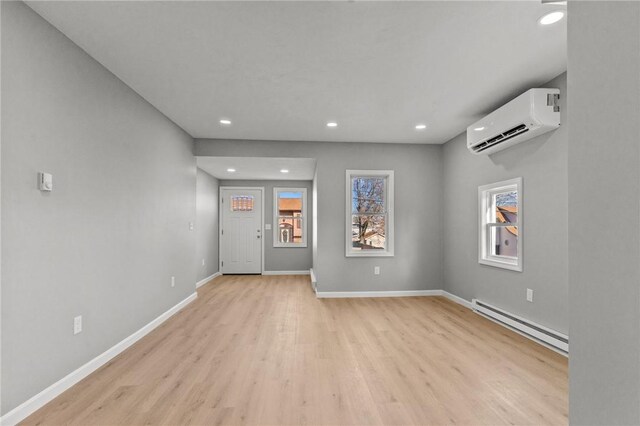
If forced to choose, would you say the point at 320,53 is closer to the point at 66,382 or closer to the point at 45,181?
the point at 45,181

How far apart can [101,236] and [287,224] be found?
4.79 meters

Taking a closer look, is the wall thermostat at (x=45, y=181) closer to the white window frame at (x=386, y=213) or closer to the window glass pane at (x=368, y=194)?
the white window frame at (x=386, y=213)

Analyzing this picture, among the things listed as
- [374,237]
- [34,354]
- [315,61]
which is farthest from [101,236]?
[374,237]

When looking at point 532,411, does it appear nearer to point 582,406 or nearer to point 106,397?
point 582,406

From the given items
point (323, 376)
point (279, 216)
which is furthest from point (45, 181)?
point (279, 216)

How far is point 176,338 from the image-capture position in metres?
3.12

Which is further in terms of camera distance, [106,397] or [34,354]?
[106,397]

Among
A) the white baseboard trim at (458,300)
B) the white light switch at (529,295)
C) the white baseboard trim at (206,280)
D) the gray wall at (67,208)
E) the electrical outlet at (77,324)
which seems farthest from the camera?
the white baseboard trim at (206,280)

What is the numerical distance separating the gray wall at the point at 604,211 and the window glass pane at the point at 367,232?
4595 millimetres

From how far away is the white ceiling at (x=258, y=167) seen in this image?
16.2 feet

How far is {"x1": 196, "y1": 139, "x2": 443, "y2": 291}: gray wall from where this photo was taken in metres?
4.86

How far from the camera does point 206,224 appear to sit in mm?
6148

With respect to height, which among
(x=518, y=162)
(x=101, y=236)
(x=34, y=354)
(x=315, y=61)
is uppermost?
(x=315, y=61)

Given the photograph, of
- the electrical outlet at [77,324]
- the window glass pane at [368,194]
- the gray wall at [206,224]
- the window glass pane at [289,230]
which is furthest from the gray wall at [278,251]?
the electrical outlet at [77,324]
